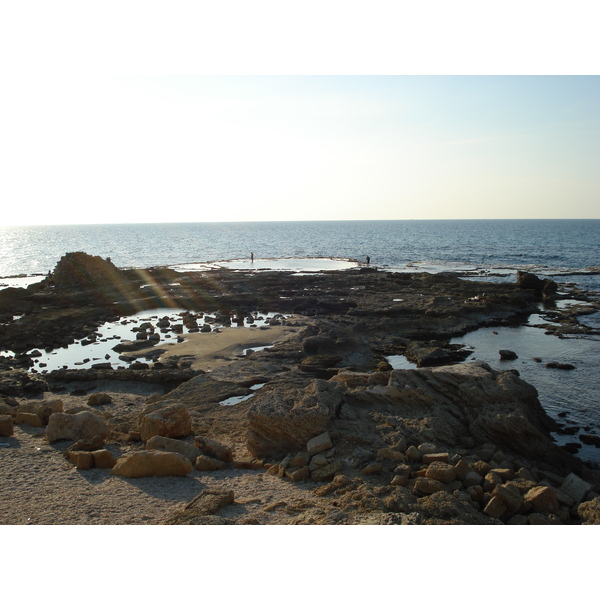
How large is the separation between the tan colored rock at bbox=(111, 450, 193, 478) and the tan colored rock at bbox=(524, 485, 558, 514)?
6825 millimetres

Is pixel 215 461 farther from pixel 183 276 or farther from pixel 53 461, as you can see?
pixel 183 276

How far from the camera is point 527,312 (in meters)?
34.8

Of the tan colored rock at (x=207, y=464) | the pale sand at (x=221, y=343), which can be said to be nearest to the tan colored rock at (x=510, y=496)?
the tan colored rock at (x=207, y=464)

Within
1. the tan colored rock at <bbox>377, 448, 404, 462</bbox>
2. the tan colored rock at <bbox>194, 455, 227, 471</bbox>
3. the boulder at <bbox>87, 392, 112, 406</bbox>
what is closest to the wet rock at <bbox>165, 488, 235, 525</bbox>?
the tan colored rock at <bbox>194, 455, 227, 471</bbox>

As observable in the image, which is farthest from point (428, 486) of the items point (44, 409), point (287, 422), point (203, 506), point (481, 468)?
point (44, 409)

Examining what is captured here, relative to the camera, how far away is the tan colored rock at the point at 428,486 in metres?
9.09

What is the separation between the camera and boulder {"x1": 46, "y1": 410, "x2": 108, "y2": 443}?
484 inches

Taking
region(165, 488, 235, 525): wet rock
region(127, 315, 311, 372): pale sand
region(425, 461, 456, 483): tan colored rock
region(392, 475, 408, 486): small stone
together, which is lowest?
region(127, 315, 311, 372): pale sand

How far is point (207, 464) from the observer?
10852 millimetres

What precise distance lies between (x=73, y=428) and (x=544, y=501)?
10771 millimetres

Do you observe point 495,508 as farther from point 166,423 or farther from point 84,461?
point 84,461

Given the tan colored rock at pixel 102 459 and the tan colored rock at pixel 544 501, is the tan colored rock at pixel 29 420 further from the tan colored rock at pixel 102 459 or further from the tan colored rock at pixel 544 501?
the tan colored rock at pixel 544 501

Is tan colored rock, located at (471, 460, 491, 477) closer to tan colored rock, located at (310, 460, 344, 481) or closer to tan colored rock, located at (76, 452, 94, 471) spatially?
tan colored rock, located at (310, 460, 344, 481)

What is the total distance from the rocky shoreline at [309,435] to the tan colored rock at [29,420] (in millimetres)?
39
